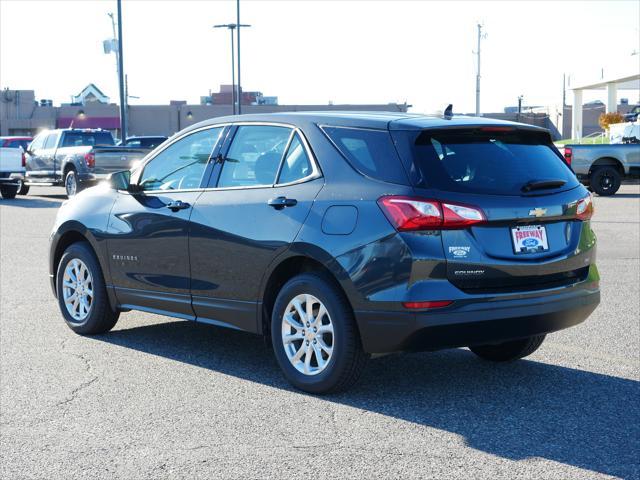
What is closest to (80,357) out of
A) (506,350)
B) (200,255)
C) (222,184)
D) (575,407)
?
(200,255)

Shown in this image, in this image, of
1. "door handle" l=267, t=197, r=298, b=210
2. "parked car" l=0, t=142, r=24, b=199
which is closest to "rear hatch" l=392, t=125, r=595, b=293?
"door handle" l=267, t=197, r=298, b=210

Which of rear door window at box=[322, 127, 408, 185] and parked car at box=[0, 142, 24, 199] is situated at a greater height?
rear door window at box=[322, 127, 408, 185]

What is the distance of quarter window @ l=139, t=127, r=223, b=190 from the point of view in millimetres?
7129

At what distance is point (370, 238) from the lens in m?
5.64

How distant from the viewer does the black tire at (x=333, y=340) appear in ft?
19.0

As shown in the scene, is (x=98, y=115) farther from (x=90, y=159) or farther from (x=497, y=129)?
(x=497, y=129)

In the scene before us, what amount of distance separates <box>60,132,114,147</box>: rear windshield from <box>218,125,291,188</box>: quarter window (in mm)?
22807

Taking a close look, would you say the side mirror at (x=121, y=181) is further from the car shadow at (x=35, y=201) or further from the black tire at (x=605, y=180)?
the black tire at (x=605, y=180)

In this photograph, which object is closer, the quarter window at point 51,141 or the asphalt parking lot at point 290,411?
the asphalt parking lot at point 290,411

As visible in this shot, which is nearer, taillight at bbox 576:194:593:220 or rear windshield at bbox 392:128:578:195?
rear windshield at bbox 392:128:578:195

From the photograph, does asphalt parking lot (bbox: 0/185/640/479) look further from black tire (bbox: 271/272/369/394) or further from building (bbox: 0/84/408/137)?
building (bbox: 0/84/408/137)

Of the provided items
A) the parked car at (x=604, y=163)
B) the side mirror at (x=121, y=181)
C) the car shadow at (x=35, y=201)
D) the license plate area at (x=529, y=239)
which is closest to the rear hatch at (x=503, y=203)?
the license plate area at (x=529, y=239)

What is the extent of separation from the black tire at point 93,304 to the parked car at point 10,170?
70.8 ft

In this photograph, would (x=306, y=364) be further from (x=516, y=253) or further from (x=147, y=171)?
(x=147, y=171)
